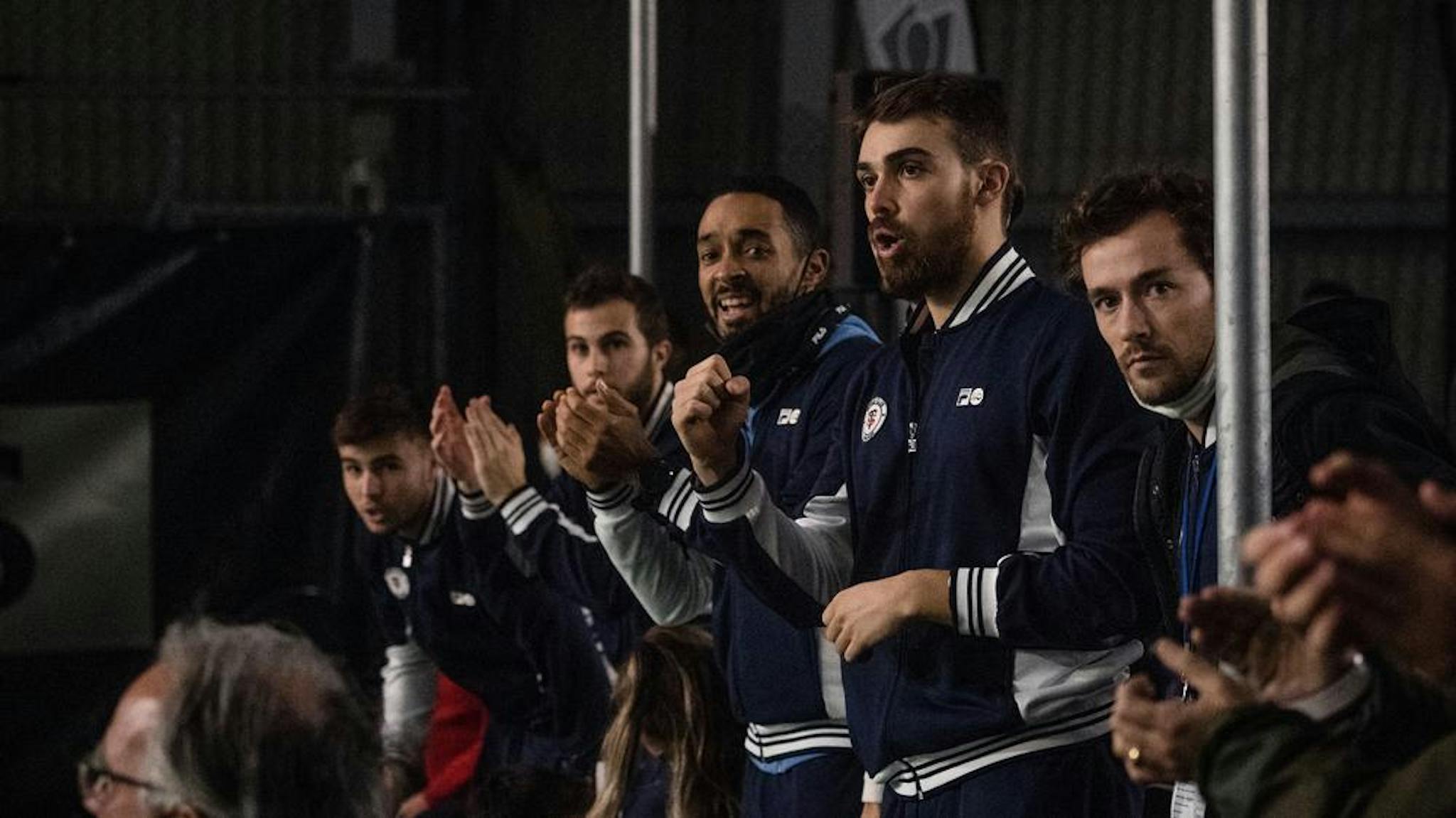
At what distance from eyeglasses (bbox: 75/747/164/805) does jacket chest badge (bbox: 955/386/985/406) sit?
→ 4.92ft

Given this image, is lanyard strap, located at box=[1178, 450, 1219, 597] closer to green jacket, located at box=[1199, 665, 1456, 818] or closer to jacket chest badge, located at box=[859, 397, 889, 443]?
jacket chest badge, located at box=[859, 397, 889, 443]

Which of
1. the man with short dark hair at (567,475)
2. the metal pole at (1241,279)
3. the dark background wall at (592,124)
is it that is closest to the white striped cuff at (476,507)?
the man with short dark hair at (567,475)

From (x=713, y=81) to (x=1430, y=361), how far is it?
372 cm

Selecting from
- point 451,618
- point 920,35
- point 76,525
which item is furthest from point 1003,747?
point 76,525

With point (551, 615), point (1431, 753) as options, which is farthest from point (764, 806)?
point (1431, 753)

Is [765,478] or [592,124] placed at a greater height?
[592,124]

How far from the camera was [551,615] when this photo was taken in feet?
19.4

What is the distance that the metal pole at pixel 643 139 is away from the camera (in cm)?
566

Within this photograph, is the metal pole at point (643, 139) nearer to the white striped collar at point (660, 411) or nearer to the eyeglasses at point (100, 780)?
the white striped collar at point (660, 411)

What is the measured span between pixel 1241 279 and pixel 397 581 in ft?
13.3

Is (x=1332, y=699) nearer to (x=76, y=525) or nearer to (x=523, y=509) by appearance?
(x=523, y=509)

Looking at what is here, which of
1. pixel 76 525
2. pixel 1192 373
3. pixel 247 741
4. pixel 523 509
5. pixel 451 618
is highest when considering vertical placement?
pixel 1192 373

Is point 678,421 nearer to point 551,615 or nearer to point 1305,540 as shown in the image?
point 1305,540

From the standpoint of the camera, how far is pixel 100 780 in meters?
2.34
